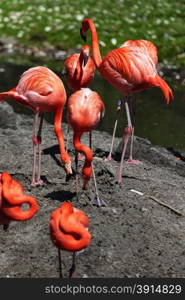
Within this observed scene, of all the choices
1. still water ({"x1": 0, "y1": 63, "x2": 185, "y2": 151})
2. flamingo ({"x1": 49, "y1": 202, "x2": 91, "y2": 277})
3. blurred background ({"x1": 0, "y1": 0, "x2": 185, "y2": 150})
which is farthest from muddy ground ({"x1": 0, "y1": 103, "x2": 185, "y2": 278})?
blurred background ({"x1": 0, "y1": 0, "x2": 185, "y2": 150})

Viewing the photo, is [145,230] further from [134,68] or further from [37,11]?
[37,11]

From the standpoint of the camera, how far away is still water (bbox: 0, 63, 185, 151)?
35.8 feet

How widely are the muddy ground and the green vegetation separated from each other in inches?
459

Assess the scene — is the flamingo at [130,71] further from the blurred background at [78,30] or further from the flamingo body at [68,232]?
the blurred background at [78,30]

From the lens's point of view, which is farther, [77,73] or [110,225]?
[77,73]

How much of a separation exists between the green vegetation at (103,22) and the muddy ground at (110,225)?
38.3ft

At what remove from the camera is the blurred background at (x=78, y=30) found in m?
18.0

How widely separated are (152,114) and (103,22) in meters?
9.45

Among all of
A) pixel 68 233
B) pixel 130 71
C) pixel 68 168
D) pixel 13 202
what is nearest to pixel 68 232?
pixel 68 233

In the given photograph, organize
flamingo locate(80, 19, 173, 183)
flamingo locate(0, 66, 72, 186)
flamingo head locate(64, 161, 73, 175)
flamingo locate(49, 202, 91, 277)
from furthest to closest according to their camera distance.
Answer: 1. flamingo locate(80, 19, 173, 183)
2. flamingo locate(0, 66, 72, 186)
3. flamingo head locate(64, 161, 73, 175)
4. flamingo locate(49, 202, 91, 277)

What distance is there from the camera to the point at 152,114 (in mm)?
12570

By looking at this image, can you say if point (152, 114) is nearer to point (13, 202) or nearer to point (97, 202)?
point (97, 202)

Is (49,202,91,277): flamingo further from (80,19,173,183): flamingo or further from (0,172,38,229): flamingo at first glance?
(80,19,173,183): flamingo

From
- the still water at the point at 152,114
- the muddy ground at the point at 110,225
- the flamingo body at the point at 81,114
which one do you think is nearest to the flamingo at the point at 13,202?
the muddy ground at the point at 110,225
